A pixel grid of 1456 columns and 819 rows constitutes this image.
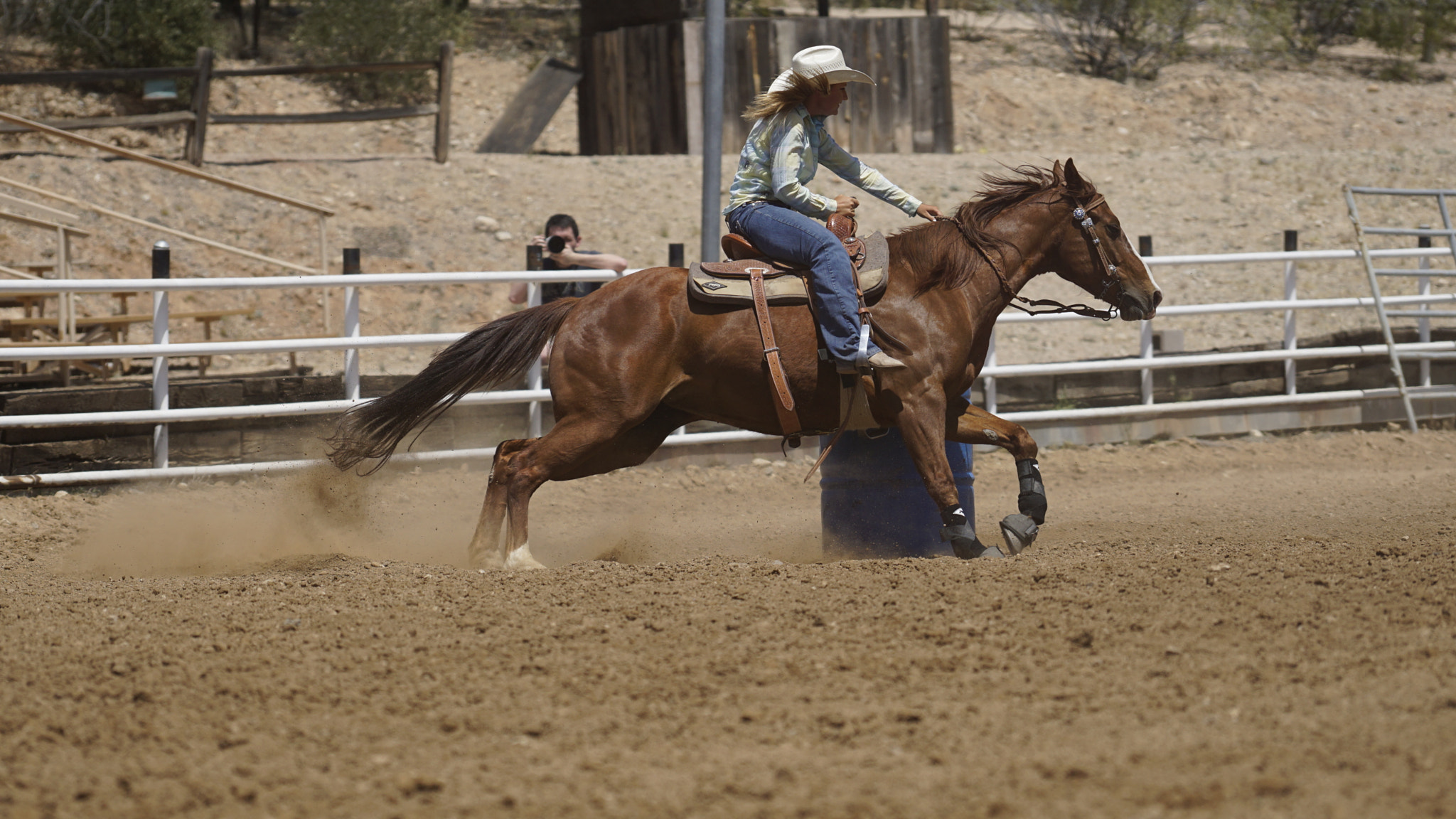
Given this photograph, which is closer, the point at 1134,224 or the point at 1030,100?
the point at 1134,224

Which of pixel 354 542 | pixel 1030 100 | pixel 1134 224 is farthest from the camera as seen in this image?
pixel 1030 100

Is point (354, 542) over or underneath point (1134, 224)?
underneath

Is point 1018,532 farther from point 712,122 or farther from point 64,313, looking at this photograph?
point 64,313

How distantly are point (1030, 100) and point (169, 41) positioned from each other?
43.6 ft

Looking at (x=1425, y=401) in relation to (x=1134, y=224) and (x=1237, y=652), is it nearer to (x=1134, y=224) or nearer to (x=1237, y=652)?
(x=1134, y=224)

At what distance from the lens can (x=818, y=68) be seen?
216 inches

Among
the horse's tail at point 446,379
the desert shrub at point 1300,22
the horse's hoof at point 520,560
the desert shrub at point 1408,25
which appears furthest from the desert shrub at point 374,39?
the desert shrub at point 1408,25

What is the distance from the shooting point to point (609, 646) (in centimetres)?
396

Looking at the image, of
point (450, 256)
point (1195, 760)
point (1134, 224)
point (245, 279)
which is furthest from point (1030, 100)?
point (1195, 760)

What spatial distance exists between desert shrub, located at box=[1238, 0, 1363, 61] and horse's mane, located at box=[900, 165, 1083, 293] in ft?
63.2

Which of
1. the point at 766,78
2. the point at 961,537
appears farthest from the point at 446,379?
the point at 766,78

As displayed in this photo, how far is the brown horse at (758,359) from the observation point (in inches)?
217

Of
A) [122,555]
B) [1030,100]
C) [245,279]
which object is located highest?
[1030,100]

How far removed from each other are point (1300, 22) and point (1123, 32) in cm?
507
